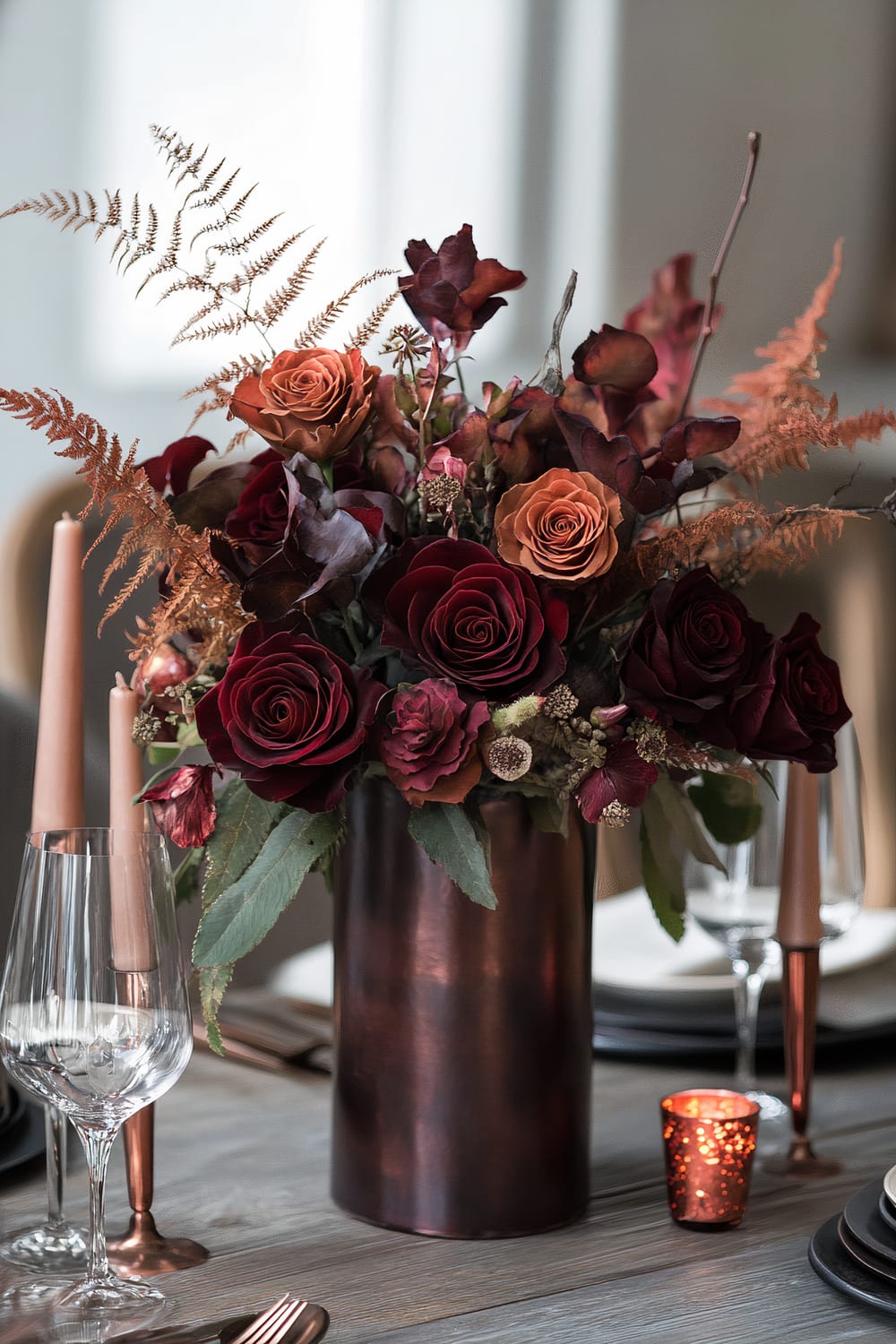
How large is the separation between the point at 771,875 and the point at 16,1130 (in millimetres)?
527

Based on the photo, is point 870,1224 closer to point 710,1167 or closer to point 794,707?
point 710,1167

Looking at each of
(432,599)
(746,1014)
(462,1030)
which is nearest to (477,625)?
(432,599)

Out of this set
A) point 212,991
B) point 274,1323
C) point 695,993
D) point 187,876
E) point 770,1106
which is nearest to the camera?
point 274,1323

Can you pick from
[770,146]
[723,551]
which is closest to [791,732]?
[723,551]

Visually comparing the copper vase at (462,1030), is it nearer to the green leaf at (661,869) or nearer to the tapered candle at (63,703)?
the green leaf at (661,869)

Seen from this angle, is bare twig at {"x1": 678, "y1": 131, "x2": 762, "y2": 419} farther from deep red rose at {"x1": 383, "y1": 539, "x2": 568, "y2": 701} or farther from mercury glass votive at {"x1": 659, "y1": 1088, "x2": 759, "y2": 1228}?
mercury glass votive at {"x1": 659, "y1": 1088, "x2": 759, "y2": 1228}

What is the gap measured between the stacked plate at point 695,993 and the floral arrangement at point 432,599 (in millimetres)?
352

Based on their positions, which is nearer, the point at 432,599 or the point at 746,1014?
the point at 432,599

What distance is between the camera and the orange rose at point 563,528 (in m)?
0.70

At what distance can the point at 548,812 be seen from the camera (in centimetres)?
76

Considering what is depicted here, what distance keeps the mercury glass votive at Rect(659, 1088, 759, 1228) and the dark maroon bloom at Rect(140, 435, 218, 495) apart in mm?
455

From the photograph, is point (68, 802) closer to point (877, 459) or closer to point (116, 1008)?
point (116, 1008)

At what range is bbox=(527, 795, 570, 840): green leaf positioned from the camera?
2.50 ft

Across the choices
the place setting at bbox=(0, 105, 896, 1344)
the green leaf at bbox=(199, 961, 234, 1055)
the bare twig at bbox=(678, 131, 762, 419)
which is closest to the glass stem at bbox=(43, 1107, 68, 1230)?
the place setting at bbox=(0, 105, 896, 1344)
